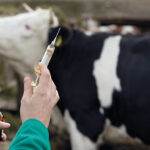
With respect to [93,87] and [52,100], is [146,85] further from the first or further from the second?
[52,100]

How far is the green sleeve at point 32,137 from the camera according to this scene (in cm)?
97

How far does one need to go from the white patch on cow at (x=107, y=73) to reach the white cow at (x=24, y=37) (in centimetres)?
54

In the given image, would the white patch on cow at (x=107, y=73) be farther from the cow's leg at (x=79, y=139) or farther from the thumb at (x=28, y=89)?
the thumb at (x=28, y=89)

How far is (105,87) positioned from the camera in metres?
2.76

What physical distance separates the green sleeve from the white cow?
2098 millimetres

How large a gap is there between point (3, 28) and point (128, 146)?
4.70ft

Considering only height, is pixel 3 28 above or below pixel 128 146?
above

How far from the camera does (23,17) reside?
122 inches

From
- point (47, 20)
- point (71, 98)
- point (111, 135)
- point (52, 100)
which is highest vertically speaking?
point (52, 100)

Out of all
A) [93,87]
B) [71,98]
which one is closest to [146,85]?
[93,87]

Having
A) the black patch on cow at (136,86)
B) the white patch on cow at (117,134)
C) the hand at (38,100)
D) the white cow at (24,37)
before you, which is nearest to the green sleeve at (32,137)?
the hand at (38,100)

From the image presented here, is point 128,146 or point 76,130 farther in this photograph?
point 128,146

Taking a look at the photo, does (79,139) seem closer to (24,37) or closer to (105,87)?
(105,87)

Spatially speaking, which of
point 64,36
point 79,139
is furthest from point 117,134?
point 64,36
